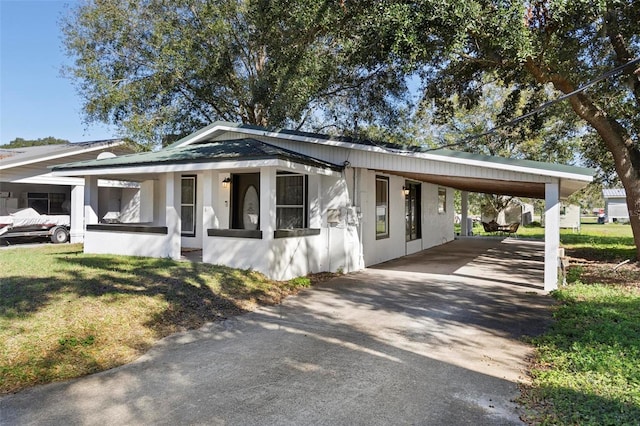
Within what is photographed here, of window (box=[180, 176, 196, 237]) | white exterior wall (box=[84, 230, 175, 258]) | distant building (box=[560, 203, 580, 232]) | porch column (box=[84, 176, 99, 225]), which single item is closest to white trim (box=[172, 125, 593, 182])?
window (box=[180, 176, 196, 237])

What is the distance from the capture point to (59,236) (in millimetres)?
15141

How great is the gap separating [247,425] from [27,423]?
5.45ft

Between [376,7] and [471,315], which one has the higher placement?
[376,7]

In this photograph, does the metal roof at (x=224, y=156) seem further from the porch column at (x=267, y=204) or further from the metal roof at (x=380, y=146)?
the porch column at (x=267, y=204)

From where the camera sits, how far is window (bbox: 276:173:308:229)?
973 cm

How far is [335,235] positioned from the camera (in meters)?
9.76

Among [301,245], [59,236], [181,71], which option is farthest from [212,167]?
[59,236]

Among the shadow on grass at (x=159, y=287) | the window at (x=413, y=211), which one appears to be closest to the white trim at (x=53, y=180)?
the shadow on grass at (x=159, y=287)

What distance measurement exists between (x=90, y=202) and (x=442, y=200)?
12.8 metres

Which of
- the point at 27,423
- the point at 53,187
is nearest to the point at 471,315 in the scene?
the point at 27,423

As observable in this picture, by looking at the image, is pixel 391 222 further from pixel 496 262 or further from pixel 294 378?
pixel 294 378

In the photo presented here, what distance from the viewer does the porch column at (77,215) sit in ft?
50.5

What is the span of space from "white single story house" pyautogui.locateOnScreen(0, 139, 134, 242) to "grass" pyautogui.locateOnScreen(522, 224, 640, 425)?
14.3 m

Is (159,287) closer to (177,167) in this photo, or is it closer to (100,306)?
(100,306)
